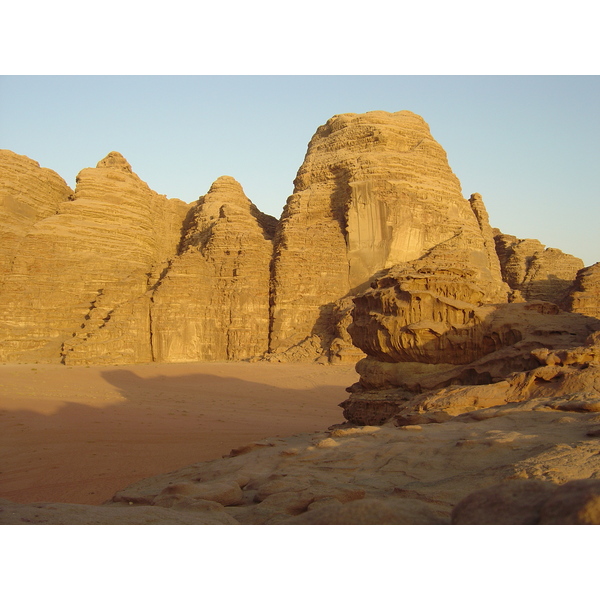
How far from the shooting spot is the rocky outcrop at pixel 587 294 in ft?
70.5

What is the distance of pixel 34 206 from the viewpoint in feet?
112

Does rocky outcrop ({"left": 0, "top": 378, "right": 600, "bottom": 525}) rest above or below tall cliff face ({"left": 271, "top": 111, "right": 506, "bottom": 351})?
below

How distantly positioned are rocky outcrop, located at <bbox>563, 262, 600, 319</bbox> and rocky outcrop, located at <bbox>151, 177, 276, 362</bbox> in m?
14.7

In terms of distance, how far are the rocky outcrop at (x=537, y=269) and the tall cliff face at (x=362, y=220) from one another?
19.7 ft

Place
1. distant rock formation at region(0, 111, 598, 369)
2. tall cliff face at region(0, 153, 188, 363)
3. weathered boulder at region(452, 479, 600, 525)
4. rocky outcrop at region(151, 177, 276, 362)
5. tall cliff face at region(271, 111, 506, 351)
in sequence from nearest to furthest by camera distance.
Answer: weathered boulder at region(452, 479, 600, 525) < tall cliff face at region(0, 153, 188, 363) < distant rock formation at region(0, 111, 598, 369) < rocky outcrop at region(151, 177, 276, 362) < tall cliff face at region(271, 111, 506, 351)

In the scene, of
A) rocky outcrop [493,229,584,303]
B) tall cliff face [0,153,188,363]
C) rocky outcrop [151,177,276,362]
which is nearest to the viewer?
tall cliff face [0,153,188,363]

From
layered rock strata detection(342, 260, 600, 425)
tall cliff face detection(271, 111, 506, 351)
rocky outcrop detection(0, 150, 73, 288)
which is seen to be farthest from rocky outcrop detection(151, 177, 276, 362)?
layered rock strata detection(342, 260, 600, 425)

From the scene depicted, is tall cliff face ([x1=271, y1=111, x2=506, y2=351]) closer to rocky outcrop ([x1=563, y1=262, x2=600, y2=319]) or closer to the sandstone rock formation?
the sandstone rock formation

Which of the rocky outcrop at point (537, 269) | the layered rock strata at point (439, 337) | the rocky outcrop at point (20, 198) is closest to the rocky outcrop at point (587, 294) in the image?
the rocky outcrop at point (537, 269)

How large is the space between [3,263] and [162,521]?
29234mm

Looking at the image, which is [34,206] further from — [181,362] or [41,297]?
[181,362]

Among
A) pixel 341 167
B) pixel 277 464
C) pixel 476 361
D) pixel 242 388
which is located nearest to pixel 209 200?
pixel 341 167

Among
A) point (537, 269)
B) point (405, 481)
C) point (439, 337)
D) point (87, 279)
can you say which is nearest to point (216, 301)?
point (87, 279)

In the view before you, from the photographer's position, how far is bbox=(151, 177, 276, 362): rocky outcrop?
26.5m
